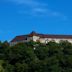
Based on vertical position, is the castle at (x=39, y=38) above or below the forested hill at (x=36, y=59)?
above

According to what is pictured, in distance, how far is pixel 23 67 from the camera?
67.6 m

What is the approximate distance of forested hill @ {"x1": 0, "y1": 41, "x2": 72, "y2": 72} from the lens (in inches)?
2635

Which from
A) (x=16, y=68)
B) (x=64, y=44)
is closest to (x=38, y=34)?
(x=64, y=44)

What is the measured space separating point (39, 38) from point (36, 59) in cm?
2461

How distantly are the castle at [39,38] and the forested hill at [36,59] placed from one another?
7.24 meters

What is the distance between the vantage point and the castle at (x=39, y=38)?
97.7 metres

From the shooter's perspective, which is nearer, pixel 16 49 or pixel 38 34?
pixel 16 49

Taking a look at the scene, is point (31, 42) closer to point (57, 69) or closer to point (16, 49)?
point (16, 49)

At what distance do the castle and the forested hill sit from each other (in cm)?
724

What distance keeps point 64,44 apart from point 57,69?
2499 cm

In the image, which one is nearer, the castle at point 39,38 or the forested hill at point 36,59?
the forested hill at point 36,59

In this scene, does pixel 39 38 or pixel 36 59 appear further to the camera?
pixel 39 38

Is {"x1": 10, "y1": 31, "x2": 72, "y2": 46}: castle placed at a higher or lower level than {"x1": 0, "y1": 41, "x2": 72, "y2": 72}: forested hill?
higher

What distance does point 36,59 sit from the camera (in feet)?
242
